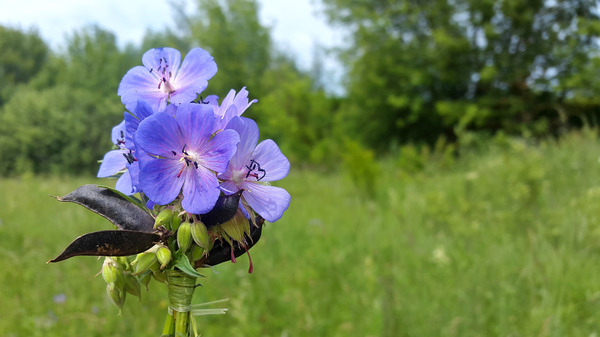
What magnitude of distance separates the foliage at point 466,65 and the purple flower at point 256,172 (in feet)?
37.2

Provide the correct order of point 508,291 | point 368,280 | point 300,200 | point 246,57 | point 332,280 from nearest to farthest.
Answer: point 508,291 < point 368,280 < point 332,280 < point 300,200 < point 246,57

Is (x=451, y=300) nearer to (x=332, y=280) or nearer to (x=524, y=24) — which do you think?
(x=332, y=280)

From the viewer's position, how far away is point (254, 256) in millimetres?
2998

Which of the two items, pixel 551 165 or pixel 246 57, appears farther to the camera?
pixel 246 57

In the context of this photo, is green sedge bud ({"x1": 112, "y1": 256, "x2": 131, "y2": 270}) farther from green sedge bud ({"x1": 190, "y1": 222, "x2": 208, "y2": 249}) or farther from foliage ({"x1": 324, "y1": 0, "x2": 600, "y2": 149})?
foliage ({"x1": 324, "y1": 0, "x2": 600, "y2": 149})

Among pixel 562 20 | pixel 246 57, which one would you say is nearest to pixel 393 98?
pixel 562 20

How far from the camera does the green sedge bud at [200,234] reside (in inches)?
19.6

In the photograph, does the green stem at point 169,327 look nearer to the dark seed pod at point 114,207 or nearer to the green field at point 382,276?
the dark seed pod at point 114,207

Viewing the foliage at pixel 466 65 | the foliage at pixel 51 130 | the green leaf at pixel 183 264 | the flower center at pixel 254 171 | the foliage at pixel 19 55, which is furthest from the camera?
the foliage at pixel 466 65

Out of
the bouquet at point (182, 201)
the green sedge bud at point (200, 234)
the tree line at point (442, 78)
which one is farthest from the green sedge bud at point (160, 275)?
the tree line at point (442, 78)

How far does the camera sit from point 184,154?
57 centimetres

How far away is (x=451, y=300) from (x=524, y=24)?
12.3 metres

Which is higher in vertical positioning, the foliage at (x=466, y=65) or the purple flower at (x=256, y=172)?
the foliage at (x=466, y=65)

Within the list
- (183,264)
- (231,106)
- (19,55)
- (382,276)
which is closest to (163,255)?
(183,264)
